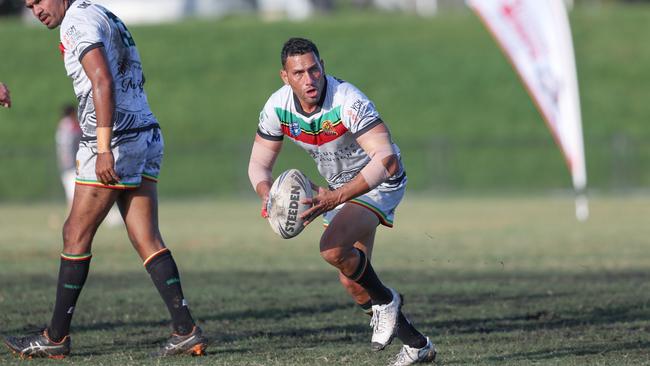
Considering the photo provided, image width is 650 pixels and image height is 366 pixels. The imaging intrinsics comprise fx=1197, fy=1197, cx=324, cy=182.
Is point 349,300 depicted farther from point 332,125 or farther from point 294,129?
point 332,125

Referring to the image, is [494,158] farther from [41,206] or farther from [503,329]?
[503,329]

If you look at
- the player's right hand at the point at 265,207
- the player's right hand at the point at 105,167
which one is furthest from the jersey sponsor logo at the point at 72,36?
the player's right hand at the point at 265,207

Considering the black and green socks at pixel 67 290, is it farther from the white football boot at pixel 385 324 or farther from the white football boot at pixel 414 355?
the white football boot at pixel 414 355

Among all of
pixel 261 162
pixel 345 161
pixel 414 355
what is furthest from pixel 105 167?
pixel 414 355

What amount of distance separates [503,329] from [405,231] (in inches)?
463

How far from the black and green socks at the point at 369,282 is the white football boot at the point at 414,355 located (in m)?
0.32

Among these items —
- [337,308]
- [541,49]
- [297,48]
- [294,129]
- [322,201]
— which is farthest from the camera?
[541,49]

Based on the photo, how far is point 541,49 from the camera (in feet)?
58.7

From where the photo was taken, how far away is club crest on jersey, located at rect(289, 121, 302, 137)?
24.2 ft

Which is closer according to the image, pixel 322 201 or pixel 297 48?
pixel 322 201

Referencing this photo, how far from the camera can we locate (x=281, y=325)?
8.95 m

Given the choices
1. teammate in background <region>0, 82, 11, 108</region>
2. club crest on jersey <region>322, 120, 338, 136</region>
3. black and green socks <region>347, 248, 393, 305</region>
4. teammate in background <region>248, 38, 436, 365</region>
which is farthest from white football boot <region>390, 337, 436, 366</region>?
teammate in background <region>0, 82, 11, 108</region>

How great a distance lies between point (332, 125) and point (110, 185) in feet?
4.77

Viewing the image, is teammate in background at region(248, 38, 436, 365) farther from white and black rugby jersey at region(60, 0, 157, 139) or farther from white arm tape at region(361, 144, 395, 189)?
white and black rugby jersey at region(60, 0, 157, 139)
